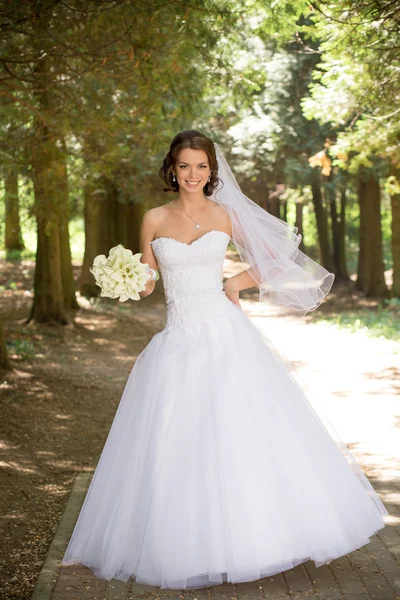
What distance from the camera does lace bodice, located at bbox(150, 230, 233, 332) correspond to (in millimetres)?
5133

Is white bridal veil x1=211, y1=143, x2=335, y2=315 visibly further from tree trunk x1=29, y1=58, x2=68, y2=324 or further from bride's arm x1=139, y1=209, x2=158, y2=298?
tree trunk x1=29, y1=58, x2=68, y2=324

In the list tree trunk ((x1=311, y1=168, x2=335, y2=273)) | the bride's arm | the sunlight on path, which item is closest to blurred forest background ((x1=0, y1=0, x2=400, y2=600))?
the sunlight on path

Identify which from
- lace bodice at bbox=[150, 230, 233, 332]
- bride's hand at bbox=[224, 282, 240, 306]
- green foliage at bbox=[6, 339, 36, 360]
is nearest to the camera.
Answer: lace bodice at bbox=[150, 230, 233, 332]

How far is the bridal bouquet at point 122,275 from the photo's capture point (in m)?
A: 4.80

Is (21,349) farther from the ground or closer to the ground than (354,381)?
farther from the ground

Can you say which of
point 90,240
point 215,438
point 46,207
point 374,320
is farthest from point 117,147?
point 90,240

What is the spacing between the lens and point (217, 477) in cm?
460

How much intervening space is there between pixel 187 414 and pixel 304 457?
0.73m

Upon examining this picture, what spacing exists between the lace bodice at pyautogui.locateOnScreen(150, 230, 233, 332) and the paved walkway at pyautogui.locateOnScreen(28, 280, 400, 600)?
0.72 m

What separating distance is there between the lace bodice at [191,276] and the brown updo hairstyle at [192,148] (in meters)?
0.39

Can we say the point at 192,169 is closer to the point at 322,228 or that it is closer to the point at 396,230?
the point at 396,230

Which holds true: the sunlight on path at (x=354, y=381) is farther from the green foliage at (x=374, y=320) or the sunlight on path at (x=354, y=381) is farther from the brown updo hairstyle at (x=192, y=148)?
the brown updo hairstyle at (x=192, y=148)

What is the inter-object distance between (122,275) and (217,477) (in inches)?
50.9

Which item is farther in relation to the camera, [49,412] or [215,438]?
[49,412]
